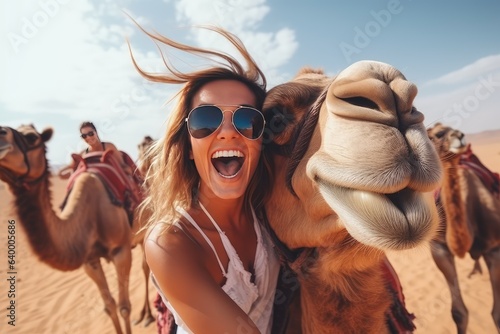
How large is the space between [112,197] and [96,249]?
2.70ft

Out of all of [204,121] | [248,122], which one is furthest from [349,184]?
[204,121]

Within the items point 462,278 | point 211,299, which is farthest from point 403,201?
point 462,278

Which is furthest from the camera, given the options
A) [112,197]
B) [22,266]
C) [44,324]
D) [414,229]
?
[22,266]

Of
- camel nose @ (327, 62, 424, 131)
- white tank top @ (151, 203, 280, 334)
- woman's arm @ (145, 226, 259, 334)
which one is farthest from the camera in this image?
white tank top @ (151, 203, 280, 334)

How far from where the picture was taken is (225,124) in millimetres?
1622

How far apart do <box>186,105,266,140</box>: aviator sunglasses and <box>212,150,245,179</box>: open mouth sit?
0.10 metres

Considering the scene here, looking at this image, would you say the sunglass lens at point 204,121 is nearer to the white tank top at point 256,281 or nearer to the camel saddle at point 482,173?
the white tank top at point 256,281

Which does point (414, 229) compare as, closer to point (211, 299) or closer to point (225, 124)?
point (211, 299)

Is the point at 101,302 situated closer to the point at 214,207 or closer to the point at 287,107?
the point at 214,207

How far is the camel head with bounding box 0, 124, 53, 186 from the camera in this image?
12.4 ft

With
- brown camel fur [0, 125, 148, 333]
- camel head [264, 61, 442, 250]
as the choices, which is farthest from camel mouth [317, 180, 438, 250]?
brown camel fur [0, 125, 148, 333]

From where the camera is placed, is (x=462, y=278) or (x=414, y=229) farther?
(x=462, y=278)

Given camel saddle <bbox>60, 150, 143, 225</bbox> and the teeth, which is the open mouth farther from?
camel saddle <bbox>60, 150, 143, 225</bbox>

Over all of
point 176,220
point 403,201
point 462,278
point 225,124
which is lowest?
point 462,278
